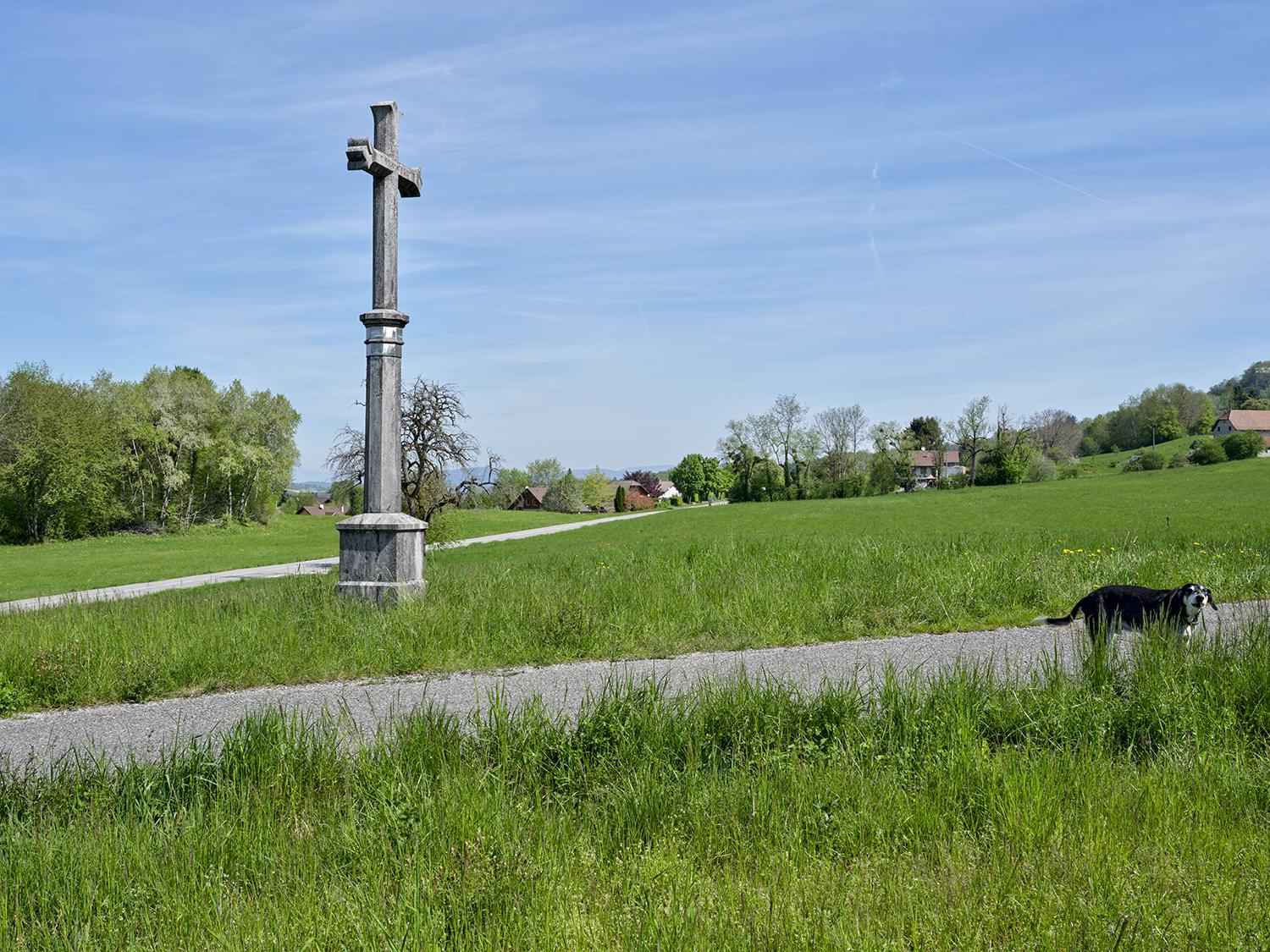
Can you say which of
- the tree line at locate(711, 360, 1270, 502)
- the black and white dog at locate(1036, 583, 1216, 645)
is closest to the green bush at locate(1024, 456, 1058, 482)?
the tree line at locate(711, 360, 1270, 502)

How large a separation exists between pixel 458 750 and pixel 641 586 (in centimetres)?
518

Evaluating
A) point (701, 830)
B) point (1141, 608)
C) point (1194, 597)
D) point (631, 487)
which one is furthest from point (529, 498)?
point (701, 830)

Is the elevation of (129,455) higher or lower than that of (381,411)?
higher

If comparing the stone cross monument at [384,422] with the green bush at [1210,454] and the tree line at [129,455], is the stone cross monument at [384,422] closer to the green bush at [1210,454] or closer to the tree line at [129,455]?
the tree line at [129,455]

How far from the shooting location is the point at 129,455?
157 feet

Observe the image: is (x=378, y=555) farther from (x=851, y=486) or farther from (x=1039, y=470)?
(x=1039, y=470)

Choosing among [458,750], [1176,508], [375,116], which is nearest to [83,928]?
[458,750]

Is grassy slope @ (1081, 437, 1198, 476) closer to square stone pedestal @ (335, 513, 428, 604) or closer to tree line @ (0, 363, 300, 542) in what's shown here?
tree line @ (0, 363, 300, 542)

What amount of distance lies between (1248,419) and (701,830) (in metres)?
140

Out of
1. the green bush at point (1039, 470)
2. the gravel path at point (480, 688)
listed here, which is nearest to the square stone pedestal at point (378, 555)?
the gravel path at point (480, 688)

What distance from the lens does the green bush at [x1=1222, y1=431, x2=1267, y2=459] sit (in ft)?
241

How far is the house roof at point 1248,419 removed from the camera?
112 meters

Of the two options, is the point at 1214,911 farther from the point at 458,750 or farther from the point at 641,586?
the point at 641,586

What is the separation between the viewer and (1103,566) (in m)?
10.3
